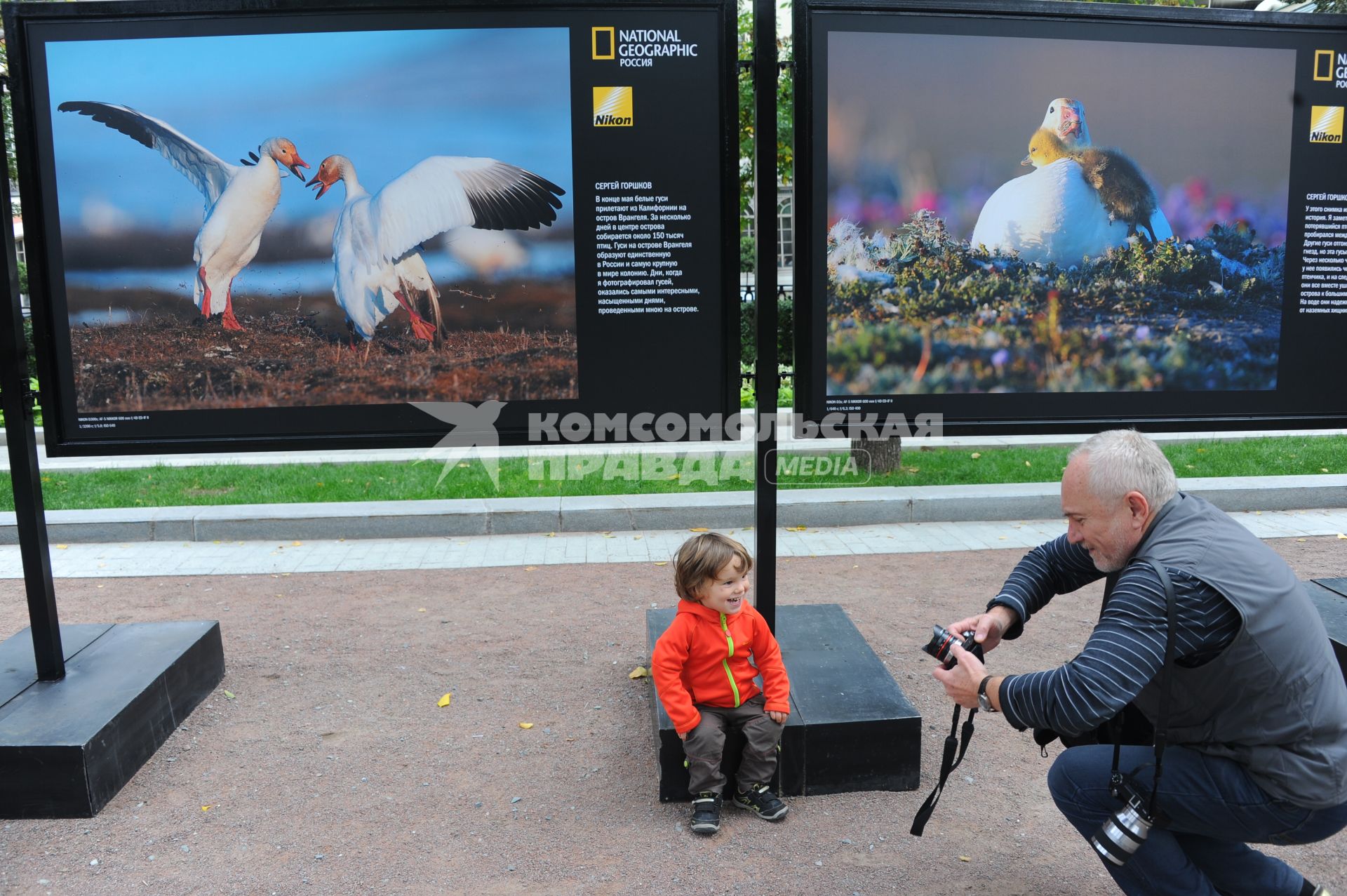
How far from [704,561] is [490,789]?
4.24ft

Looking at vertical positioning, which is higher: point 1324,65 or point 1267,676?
point 1324,65

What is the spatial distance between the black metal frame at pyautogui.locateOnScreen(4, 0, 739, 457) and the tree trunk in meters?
5.41

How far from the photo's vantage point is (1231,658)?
2.36 meters

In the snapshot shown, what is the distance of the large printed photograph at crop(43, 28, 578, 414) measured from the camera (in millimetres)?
3770

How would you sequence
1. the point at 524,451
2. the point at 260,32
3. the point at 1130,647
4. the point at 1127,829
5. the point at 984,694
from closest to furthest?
the point at 1130,647, the point at 1127,829, the point at 984,694, the point at 260,32, the point at 524,451


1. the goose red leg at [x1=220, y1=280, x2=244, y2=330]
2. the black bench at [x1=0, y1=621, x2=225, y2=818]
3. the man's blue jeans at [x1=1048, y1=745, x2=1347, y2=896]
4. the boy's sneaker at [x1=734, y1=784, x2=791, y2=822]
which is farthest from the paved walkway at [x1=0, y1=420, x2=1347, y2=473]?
the man's blue jeans at [x1=1048, y1=745, x2=1347, y2=896]

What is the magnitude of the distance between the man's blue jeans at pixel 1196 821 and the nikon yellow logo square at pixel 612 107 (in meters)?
2.66

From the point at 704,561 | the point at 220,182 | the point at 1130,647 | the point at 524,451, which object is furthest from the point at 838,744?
the point at 524,451

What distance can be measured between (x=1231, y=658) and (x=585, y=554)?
16.9 ft

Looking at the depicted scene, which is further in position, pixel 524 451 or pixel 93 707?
pixel 524 451

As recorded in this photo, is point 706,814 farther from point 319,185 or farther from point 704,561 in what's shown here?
point 319,185

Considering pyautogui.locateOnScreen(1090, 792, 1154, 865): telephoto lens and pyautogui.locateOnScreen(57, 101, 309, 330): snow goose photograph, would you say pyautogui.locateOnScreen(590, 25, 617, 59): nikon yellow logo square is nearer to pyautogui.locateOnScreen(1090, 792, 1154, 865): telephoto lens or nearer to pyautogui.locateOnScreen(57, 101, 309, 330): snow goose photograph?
pyautogui.locateOnScreen(57, 101, 309, 330): snow goose photograph

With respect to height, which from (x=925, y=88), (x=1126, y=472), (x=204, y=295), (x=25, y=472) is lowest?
(x=25, y=472)

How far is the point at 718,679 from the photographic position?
3.50 meters
